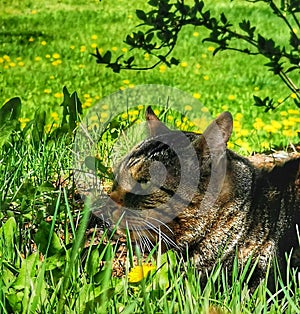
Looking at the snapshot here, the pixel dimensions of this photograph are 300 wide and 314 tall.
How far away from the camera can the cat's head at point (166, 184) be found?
329 cm

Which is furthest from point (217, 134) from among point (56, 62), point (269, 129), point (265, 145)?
point (56, 62)

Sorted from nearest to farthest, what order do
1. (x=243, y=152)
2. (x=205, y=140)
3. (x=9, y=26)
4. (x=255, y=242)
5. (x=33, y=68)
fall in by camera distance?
(x=205, y=140)
(x=255, y=242)
(x=243, y=152)
(x=33, y=68)
(x=9, y=26)

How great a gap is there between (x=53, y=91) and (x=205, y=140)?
18.6ft

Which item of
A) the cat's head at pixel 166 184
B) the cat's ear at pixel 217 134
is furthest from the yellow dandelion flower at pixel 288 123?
the cat's ear at pixel 217 134

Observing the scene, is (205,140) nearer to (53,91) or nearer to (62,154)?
(62,154)

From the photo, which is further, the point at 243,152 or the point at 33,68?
the point at 33,68

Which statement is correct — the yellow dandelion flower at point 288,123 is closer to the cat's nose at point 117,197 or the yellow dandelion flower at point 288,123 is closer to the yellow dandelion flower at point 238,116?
the yellow dandelion flower at point 238,116

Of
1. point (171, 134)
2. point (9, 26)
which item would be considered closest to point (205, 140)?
point (171, 134)

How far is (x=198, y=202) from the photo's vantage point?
11.1 feet

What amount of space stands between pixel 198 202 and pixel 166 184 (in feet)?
0.54

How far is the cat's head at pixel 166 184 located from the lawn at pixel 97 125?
20 cm

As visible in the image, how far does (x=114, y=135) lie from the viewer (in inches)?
184

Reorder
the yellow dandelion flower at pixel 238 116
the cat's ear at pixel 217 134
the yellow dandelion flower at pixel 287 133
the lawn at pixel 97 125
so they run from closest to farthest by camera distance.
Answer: the lawn at pixel 97 125 → the cat's ear at pixel 217 134 → the yellow dandelion flower at pixel 287 133 → the yellow dandelion flower at pixel 238 116

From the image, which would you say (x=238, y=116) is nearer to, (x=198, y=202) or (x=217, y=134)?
(x=198, y=202)
